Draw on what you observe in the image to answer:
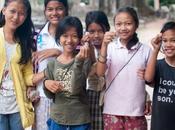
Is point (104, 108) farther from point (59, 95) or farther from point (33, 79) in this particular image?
point (33, 79)

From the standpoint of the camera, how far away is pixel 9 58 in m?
3.21

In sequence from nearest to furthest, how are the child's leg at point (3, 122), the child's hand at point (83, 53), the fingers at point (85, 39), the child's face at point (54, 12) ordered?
the child's hand at point (83, 53), the fingers at point (85, 39), the child's leg at point (3, 122), the child's face at point (54, 12)

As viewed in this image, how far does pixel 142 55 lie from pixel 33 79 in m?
0.84

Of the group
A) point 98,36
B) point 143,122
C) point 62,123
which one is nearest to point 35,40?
point 98,36

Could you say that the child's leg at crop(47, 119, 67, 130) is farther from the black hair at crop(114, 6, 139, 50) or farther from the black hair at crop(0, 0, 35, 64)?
the black hair at crop(114, 6, 139, 50)

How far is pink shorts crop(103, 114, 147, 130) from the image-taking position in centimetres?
314

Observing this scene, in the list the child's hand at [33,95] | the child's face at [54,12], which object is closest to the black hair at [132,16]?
the child's face at [54,12]

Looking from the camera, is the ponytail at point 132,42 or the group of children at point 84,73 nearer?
the group of children at point 84,73

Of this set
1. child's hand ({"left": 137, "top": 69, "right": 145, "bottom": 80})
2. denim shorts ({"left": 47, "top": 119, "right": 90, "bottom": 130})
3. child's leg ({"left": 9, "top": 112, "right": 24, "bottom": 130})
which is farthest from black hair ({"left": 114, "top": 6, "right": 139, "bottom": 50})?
child's leg ({"left": 9, "top": 112, "right": 24, "bottom": 130})

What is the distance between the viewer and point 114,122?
3168mm

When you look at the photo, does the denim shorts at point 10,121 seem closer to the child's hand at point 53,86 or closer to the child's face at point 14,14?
the child's hand at point 53,86

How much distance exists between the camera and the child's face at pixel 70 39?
3125mm

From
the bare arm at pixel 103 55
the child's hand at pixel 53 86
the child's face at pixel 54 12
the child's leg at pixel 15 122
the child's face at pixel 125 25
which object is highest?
the child's face at pixel 54 12

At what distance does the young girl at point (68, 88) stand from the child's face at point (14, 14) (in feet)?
1.01
